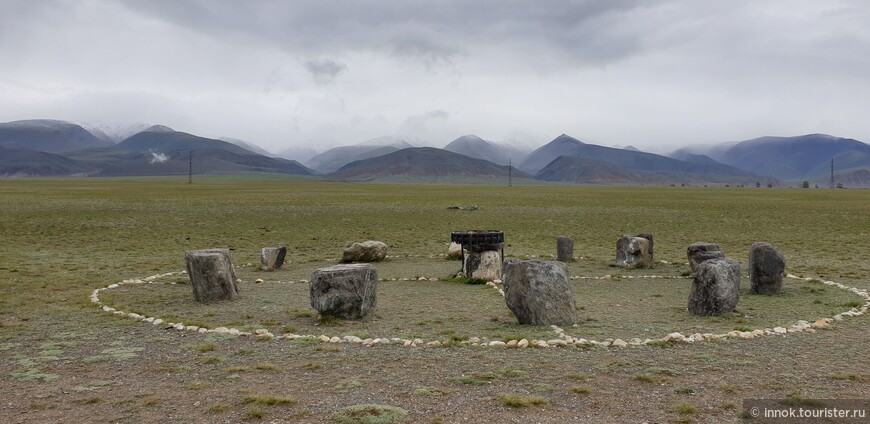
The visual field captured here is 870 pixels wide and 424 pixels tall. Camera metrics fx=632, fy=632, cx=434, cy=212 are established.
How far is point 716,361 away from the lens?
33.4ft

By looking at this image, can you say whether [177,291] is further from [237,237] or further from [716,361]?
[237,237]

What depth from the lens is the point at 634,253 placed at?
22406mm

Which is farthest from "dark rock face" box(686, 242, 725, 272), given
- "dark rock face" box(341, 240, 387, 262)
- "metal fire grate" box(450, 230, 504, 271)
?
"dark rock face" box(341, 240, 387, 262)

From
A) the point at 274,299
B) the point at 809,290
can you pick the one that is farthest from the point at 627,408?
the point at 809,290

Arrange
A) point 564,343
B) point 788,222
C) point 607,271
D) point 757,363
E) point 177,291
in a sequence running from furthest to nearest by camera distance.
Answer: point 788,222 < point 607,271 < point 177,291 < point 564,343 < point 757,363

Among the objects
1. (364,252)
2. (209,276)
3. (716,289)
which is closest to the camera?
(716,289)

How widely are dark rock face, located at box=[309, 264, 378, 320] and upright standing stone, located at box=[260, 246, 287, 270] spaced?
30.0ft

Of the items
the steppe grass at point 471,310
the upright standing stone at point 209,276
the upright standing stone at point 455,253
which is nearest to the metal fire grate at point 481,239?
the steppe grass at point 471,310

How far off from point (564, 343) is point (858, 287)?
11.4m

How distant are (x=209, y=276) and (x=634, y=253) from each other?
1436 cm

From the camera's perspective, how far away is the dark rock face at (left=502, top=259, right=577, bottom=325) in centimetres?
1280

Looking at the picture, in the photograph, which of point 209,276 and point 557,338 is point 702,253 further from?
point 209,276

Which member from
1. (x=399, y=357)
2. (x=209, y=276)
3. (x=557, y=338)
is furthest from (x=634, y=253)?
(x=209, y=276)

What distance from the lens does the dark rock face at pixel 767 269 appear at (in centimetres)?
1639
